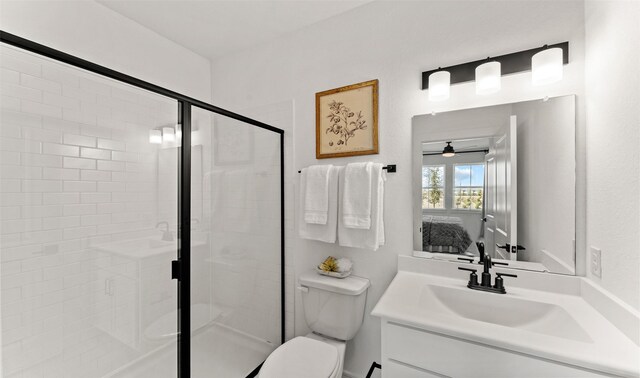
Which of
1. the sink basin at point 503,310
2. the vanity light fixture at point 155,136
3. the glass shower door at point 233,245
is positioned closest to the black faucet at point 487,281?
the sink basin at point 503,310

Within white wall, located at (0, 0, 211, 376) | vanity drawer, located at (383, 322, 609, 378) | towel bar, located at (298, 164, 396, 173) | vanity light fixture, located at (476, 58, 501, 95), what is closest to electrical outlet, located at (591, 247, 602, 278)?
vanity drawer, located at (383, 322, 609, 378)

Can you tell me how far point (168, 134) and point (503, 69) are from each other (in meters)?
1.64

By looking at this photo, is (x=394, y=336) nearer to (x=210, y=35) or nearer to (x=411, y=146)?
(x=411, y=146)

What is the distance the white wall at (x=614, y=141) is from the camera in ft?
2.78

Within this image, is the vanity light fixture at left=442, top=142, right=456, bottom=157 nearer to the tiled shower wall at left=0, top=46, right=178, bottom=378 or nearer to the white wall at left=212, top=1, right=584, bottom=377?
the white wall at left=212, top=1, right=584, bottom=377

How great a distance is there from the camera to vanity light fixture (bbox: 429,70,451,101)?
139 centimetres

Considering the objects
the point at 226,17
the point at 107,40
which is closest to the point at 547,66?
the point at 226,17

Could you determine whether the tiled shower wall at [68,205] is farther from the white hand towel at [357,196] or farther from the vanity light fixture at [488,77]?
the vanity light fixture at [488,77]

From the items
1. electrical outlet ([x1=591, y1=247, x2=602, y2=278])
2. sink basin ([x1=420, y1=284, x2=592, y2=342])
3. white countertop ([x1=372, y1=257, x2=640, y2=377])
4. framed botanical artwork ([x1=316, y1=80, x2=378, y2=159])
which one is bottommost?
sink basin ([x1=420, y1=284, x2=592, y2=342])

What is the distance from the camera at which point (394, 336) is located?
39.9 inches

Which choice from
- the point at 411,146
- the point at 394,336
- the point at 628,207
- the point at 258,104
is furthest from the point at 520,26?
the point at 258,104

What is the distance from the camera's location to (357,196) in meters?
→ 1.56

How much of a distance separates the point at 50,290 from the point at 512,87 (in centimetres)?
212

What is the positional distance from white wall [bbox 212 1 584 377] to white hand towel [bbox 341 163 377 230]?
16 cm
